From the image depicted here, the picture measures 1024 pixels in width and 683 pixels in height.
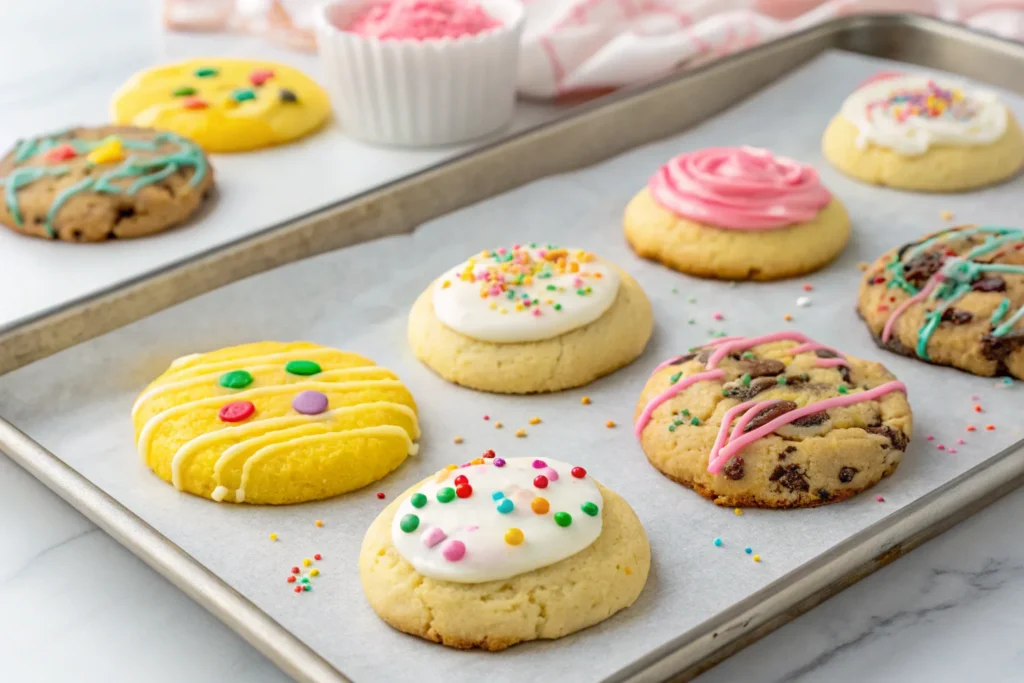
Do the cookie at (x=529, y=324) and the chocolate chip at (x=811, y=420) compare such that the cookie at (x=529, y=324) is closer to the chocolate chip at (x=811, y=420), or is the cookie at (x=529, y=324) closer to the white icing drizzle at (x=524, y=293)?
the white icing drizzle at (x=524, y=293)

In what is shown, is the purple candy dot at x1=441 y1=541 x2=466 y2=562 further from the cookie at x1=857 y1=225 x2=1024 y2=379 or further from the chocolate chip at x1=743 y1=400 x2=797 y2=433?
the cookie at x1=857 y1=225 x2=1024 y2=379

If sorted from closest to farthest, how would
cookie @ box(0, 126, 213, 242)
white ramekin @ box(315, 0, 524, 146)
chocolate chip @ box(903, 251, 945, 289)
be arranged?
chocolate chip @ box(903, 251, 945, 289), cookie @ box(0, 126, 213, 242), white ramekin @ box(315, 0, 524, 146)

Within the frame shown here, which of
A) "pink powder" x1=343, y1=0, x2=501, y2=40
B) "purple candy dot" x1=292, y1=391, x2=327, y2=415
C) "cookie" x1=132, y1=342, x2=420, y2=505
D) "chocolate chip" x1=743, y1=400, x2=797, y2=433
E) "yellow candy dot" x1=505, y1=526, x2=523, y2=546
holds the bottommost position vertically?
"cookie" x1=132, y1=342, x2=420, y2=505

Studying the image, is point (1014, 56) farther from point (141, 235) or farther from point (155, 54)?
point (155, 54)

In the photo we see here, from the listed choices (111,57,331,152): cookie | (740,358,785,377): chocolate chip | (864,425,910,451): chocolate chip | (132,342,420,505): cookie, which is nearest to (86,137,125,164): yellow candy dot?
(111,57,331,152): cookie

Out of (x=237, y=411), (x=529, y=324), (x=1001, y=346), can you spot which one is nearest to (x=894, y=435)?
(x=1001, y=346)

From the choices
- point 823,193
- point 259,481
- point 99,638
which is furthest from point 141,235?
point 823,193

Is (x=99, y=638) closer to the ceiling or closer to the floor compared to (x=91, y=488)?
closer to the floor
